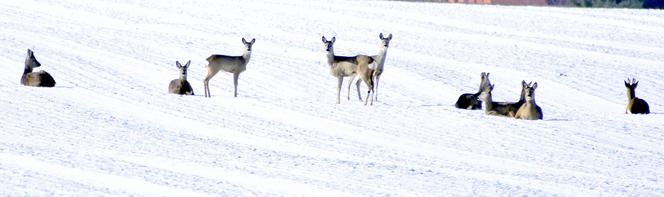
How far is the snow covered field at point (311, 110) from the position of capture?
1362 centimetres

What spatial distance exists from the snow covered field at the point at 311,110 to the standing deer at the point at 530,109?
0.19 metres

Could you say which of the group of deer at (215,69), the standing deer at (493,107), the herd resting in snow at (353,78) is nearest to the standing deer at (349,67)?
the herd resting in snow at (353,78)

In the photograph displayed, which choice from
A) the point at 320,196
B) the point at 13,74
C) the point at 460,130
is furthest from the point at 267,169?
the point at 13,74

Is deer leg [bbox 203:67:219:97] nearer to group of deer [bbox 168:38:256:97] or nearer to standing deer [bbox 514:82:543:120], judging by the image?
group of deer [bbox 168:38:256:97]

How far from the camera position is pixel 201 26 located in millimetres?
34000

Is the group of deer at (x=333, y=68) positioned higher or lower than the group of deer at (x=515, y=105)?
higher

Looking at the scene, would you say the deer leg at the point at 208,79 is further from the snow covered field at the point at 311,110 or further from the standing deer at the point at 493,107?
the standing deer at the point at 493,107

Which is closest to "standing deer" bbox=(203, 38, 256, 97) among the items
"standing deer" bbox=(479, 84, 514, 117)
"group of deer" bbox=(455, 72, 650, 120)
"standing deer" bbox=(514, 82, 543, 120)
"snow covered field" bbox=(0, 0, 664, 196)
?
"snow covered field" bbox=(0, 0, 664, 196)

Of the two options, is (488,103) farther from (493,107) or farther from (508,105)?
(508,105)

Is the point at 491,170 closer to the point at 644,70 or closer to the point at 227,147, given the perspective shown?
the point at 227,147

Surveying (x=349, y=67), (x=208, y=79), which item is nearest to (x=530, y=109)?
(x=349, y=67)

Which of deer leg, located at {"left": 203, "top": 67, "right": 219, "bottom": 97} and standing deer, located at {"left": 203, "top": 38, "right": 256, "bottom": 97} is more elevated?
standing deer, located at {"left": 203, "top": 38, "right": 256, "bottom": 97}

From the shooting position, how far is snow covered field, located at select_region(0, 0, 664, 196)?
13625 millimetres

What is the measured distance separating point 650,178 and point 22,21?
21.0 m
